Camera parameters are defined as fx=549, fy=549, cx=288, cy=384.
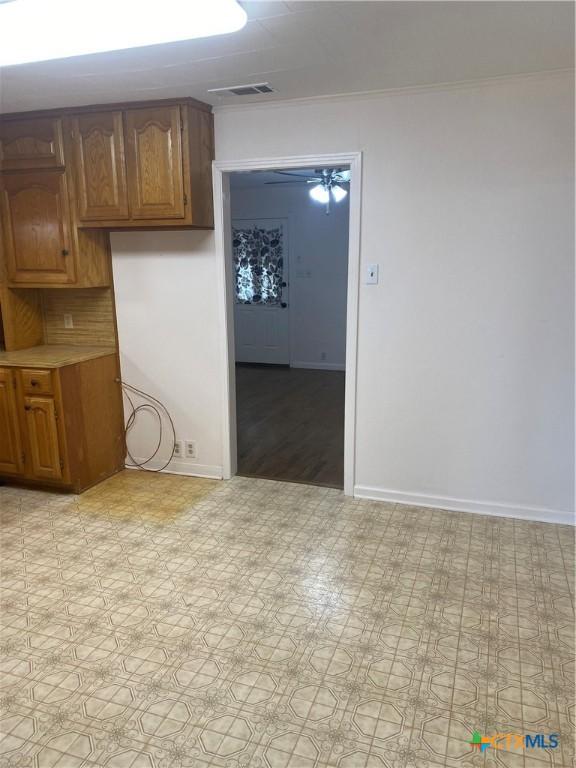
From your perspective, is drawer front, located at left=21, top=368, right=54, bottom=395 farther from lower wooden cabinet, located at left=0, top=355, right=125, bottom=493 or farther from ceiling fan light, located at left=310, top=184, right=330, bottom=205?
ceiling fan light, located at left=310, top=184, right=330, bottom=205

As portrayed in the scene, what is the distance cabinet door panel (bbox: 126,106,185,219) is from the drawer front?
1.16 meters

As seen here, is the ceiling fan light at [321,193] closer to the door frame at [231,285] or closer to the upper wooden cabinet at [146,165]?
the door frame at [231,285]

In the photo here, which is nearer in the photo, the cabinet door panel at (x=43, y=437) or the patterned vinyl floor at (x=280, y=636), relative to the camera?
the patterned vinyl floor at (x=280, y=636)

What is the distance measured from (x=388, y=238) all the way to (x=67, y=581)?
98.0 inches

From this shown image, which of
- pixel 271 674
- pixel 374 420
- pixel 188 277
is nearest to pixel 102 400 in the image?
pixel 188 277

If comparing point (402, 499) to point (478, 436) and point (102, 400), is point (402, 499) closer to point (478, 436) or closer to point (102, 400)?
point (478, 436)

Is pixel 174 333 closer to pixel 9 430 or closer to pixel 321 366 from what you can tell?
pixel 9 430

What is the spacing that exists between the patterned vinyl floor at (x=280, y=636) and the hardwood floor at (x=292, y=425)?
61 cm

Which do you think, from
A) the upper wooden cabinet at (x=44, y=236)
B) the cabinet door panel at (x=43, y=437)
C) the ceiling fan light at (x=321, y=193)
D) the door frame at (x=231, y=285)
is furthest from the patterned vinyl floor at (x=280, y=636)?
the ceiling fan light at (x=321, y=193)

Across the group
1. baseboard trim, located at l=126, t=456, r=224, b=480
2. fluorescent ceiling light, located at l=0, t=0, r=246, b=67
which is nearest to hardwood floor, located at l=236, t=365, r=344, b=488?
baseboard trim, located at l=126, t=456, r=224, b=480

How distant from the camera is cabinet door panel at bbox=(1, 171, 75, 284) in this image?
11.5 ft

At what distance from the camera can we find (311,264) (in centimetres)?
727

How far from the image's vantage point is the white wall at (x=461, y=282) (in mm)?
2887

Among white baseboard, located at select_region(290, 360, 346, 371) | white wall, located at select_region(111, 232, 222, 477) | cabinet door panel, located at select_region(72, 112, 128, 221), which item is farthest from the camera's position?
white baseboard, located at select_region(290, 360, 346, 371)
